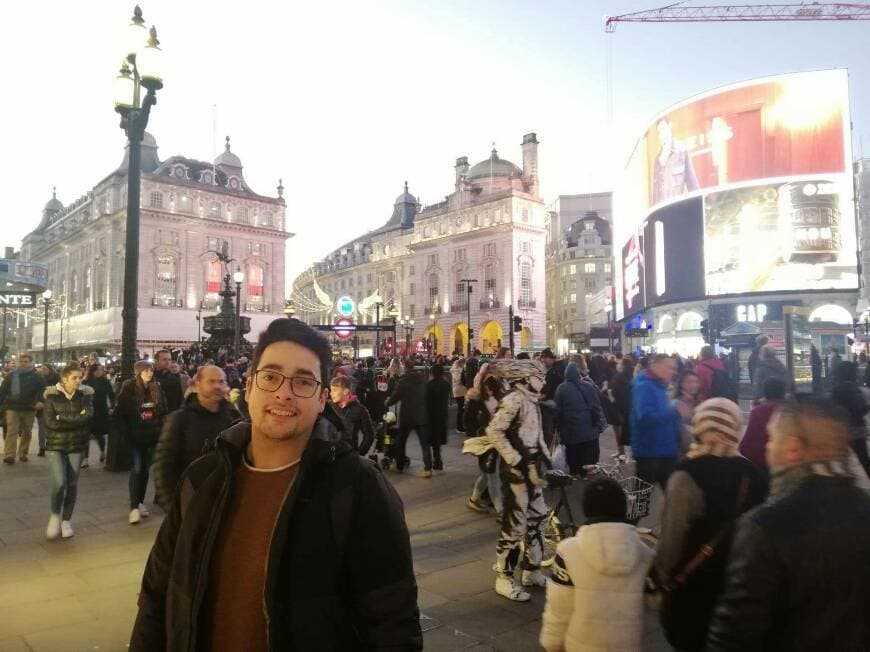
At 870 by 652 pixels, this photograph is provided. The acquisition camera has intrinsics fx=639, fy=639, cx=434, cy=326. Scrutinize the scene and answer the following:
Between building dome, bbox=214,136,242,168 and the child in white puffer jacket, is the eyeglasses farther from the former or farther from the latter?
building dome, bbox=214,136,242,168

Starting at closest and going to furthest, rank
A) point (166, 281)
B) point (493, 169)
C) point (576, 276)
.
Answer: point (166, 281) → point (493, 169) → point (576, 276)

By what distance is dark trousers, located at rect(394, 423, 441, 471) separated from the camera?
34.6 feet

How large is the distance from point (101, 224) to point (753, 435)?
73139 millimetres

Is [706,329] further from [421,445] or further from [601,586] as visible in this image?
[601,586]

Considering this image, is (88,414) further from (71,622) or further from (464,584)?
(464,584)

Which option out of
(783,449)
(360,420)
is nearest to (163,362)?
(360,420)

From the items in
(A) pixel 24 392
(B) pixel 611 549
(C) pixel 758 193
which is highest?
(C) pixel 758 193

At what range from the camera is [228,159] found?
72.8m

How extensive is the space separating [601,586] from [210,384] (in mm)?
3405

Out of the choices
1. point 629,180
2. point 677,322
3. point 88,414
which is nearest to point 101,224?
point 629,180

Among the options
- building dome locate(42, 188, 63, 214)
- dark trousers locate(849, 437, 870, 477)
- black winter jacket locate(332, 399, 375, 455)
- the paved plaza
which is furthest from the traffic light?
building dome locate(42, 188, 63, 214)

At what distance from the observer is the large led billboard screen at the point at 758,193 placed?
38031mm

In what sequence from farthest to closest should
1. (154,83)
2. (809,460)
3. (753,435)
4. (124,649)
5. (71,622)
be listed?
1. (154,83)
2. (753,435)
3. (71,622)
4. (124,649)
5. (809,460)

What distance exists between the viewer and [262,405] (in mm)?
2041
